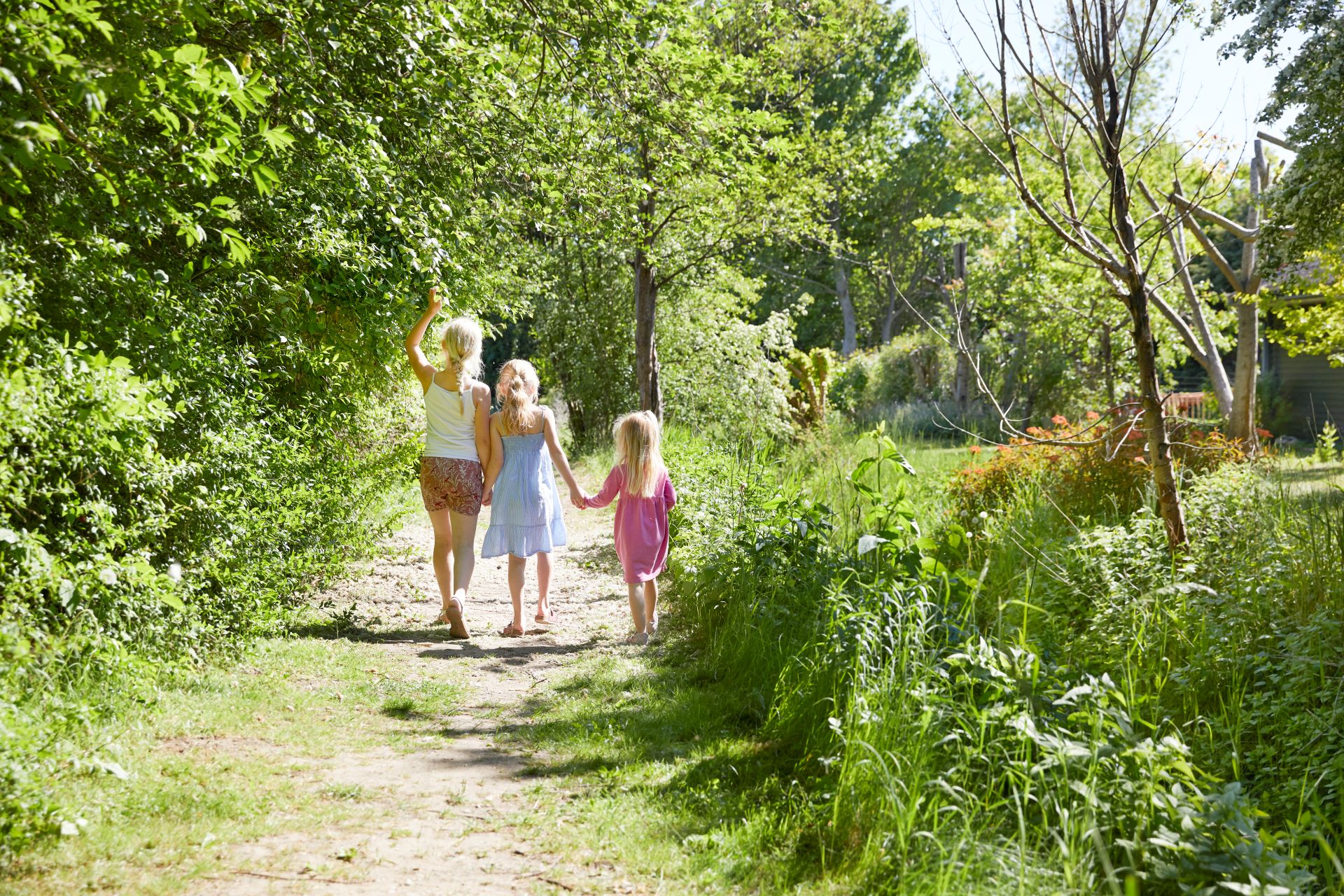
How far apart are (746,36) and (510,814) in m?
12.0

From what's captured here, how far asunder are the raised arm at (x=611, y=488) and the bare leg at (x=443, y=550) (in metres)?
0.92

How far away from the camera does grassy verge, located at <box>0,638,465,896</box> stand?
3000 millimetres

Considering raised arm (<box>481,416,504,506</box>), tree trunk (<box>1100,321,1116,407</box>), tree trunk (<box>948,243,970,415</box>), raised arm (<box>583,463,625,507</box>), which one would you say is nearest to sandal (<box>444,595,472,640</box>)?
raised arm (<box>481,416,504,506</box>)

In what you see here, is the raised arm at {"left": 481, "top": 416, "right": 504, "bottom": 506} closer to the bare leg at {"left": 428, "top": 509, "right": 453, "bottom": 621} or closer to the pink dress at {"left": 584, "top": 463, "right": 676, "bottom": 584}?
the bare leg at {"left": 428, "top": 509, "right": 453, "bottom": 621}

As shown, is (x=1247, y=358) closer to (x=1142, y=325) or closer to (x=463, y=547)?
(x=1142, y=325)

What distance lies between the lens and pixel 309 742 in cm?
428

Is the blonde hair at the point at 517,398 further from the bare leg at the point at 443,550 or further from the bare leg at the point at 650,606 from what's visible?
the bare leg at the point at 650,606

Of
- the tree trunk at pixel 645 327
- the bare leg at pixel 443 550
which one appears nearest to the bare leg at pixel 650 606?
the bare leg at pixel 443 550

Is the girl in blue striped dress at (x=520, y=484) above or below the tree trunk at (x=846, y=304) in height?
below

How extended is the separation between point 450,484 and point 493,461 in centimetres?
32

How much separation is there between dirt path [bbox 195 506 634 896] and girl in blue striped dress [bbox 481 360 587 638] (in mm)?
553

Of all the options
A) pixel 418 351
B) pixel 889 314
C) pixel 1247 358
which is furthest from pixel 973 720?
pixel 889 314

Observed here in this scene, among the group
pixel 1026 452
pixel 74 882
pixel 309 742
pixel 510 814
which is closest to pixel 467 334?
pixel 309 742

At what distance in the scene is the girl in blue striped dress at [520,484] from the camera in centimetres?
646
